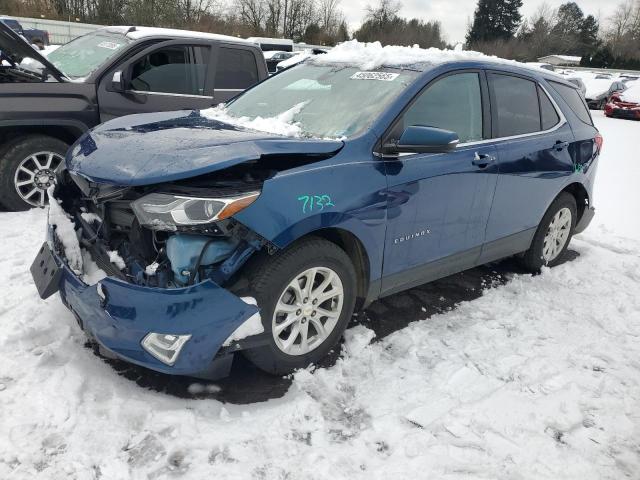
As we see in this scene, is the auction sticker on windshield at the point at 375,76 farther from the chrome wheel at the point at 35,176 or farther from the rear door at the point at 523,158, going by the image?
the chrome wheel at the point at 35,176

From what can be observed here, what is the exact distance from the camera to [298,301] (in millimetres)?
2713

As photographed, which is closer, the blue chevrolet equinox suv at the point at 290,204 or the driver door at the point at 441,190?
the blue chevrolet equinox suv at the point at 290,204

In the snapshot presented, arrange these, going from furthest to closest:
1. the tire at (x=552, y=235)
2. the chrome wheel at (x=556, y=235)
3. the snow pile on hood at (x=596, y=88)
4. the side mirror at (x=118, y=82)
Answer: the snow pile on hood at (x=596, y=88) → the side mirror at (x=118, y=82) → the chrome wheel at (x=556, y=235) → the tire at (x=552, y=235)

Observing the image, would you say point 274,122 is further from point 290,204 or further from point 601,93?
point 601,93

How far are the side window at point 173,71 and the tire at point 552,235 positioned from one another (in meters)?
3.93

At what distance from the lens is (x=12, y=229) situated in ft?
14.5

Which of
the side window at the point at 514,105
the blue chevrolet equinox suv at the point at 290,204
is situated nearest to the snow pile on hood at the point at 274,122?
the blue chevrolet equinox suv at the point at 290,204

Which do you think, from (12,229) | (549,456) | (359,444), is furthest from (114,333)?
(12,229)

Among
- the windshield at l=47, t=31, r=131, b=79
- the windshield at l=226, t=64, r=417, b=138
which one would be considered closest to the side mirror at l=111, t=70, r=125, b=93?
the windshield at l=47, t=31, r=131, b=79

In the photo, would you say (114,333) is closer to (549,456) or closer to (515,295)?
(549,456)

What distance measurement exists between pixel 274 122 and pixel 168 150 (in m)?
0.92

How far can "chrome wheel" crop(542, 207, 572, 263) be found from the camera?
4621 mm

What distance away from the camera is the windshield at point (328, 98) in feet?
10.1

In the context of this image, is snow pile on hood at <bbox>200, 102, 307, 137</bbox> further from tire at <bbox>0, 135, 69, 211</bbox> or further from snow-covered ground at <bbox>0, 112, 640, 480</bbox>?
tire at <bbox>0, 135, 69, 211</bbox>
